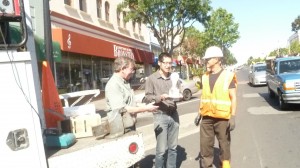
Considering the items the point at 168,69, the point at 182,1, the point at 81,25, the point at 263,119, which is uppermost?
the point at 182,1

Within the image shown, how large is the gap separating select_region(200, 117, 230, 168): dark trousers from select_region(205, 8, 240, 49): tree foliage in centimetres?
5647

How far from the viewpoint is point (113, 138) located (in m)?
3.50

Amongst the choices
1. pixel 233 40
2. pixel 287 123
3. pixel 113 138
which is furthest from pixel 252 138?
pixel 233 40

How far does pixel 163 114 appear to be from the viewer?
200 inches

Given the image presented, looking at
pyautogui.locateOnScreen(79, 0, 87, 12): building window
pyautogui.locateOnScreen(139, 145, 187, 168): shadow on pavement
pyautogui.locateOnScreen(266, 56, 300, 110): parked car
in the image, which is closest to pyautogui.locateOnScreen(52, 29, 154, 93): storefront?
pyautogui.locateOnScreen(79, 0, 87, 12): building window

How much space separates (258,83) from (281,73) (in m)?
13.0

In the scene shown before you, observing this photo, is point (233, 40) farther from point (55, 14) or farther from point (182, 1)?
point (55, 14)

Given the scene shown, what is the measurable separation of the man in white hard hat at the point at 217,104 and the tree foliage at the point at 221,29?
185 ft

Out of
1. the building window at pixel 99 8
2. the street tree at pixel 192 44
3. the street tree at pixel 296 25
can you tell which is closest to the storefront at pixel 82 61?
the building window at pixel 99 8

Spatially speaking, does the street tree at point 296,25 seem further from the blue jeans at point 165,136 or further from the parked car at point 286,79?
the blue jeans at point 165,136

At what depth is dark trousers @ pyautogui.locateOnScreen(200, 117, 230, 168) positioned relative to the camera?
16.8 feet

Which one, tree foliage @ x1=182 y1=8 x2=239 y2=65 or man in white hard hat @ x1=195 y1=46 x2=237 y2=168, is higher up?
tree foliage @ x1=182 y1=8 x2=239 y2=65

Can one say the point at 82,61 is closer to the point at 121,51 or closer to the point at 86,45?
the point at 86,45

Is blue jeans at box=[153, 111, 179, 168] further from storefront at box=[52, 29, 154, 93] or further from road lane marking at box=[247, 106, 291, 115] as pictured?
storefront at box=[52, 29, 154, 93]
